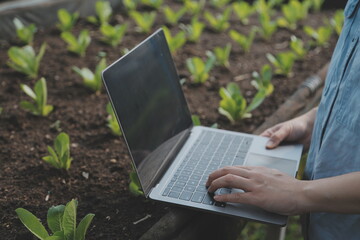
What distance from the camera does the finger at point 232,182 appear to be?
1105 mm

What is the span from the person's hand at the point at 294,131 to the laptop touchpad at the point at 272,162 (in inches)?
2.2

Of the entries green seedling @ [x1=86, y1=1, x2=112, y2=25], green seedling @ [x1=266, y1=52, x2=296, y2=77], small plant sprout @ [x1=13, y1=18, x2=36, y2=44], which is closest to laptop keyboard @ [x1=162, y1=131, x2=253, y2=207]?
green seedling @ [x1=266, y1=52, x2=296, y2=77]

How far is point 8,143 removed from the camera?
1798mm

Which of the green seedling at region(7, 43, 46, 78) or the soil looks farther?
the green seedling at region(7, 43, 46, 78)

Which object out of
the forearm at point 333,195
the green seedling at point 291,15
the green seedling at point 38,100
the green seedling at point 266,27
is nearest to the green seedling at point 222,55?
the green seedling at point 266,27

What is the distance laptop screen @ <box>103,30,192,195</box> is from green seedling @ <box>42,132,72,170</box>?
1.15ft

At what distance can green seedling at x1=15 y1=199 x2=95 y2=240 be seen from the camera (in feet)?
3.77

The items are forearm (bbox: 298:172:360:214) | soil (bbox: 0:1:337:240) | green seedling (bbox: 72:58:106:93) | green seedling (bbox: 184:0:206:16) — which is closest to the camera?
forearm (bbox: 298:172:360:214)

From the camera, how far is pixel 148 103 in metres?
1.35

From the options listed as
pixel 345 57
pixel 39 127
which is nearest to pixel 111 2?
pixel 39 127

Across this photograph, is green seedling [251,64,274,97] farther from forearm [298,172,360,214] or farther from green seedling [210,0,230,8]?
green seedling [210,0,230,8]

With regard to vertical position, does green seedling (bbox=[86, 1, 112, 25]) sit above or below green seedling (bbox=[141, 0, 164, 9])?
above

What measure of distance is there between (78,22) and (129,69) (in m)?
2.16

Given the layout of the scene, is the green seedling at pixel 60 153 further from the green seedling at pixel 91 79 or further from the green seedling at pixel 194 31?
the green seedling at pixel 194 31
